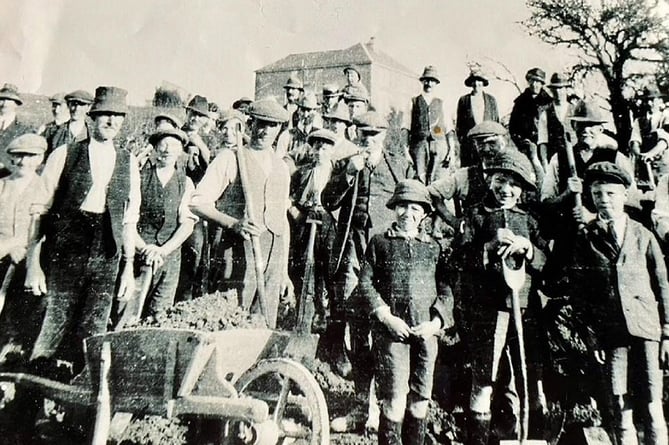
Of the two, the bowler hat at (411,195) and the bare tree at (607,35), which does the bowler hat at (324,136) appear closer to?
the bowler hat at (411,195)

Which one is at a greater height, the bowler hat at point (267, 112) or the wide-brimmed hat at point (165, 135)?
the bowler hat at point (267, 112)

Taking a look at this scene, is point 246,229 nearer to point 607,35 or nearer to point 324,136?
point 324,136

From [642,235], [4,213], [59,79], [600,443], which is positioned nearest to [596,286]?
[642,235]

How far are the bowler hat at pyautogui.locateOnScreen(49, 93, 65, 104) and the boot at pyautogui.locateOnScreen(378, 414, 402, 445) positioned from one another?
2.99 metres

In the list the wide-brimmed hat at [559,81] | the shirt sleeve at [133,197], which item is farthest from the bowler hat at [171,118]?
the wide-brimmed hat at [559,81]

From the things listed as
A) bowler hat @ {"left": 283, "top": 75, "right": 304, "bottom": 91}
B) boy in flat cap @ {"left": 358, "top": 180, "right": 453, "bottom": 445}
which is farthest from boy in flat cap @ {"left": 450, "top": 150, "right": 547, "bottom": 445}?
bowler hat @ {"left": 283, "top": 75, "right": 304, "bottom": 91}

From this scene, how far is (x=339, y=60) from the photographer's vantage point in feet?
12.6

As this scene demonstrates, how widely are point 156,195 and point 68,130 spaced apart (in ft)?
3.37

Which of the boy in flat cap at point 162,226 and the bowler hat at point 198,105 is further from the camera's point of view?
the bowler hat at point 198,105

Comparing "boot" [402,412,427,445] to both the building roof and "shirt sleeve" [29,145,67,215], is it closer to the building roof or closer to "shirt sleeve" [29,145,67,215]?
the building roof

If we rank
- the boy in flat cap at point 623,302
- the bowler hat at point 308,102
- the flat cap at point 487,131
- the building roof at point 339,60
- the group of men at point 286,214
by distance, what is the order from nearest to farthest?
the boy in flat cap at point 623,302 → the group of men at point 286,214 → the flat cap at point 487,131 → the building roof at point 339,60 → the bowler hat at point 308,102

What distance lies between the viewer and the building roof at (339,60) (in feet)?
11.3

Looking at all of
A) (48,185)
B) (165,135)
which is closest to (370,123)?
(165,135)

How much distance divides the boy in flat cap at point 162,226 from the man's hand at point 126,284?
47mm
